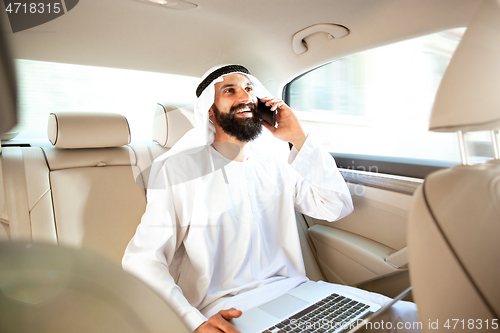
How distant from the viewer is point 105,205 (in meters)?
0.83

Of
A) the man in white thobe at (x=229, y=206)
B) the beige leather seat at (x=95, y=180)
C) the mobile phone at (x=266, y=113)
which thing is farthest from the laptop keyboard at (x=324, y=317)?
the mobile phone at (x=266, y=113)

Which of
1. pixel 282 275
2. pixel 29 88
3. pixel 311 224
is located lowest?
pixel 282 275

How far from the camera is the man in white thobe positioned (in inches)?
36.4

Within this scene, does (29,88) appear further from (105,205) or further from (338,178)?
(338,178)

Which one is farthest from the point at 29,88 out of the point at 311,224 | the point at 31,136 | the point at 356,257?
the point at 311,224

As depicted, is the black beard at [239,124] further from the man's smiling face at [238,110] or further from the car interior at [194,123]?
the car interior at [194,123]

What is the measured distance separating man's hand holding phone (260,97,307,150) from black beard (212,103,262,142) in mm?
69

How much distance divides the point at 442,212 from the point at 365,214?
74 centimetres

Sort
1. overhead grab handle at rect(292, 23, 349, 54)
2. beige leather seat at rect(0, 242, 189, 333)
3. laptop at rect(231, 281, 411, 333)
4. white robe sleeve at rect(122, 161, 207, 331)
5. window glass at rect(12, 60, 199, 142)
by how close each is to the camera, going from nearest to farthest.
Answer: beige leather seat at rect(0, 242, 189, 333)
window glass at rect(12, 60, 199, 142)
laptop at rect(231, 281, 411, 333)
white robe sleeve at rect(122, 161, 207, 331)
overhead grab handle at rect(292, 23, 349, 54)

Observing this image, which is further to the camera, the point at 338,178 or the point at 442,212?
the point at 338,178

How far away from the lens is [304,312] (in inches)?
29.5

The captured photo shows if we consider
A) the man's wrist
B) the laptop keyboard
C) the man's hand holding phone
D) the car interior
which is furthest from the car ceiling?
the laptop keyboard

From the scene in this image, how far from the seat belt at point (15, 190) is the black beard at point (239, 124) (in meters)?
0.64

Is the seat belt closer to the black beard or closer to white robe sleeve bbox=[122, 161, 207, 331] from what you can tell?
white robe sleeve bbox=[122, 161, 207, 331]
